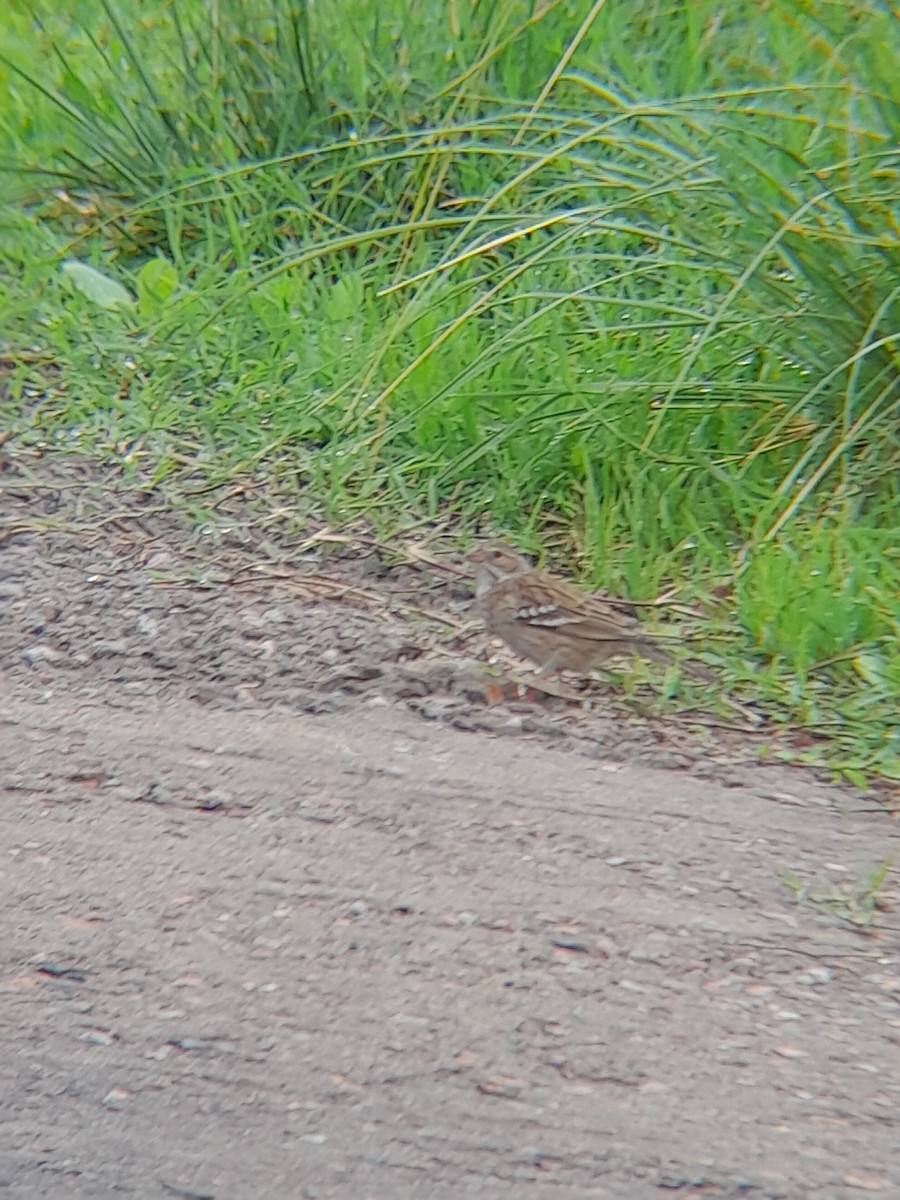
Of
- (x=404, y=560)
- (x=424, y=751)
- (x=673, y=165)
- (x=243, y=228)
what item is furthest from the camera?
(x=243, y=228)

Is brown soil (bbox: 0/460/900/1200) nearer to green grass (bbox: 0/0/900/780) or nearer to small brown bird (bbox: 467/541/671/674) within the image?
small brown bird (bbox: 467/541/671/674)

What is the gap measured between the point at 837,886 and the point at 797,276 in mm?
1726

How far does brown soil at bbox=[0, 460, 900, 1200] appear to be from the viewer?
6.68ft

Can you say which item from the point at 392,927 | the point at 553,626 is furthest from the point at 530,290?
the point at 392,927

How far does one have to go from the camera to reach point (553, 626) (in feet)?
10.4

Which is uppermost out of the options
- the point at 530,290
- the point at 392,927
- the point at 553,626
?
the point at 530,290

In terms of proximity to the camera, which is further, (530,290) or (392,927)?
(530,290)

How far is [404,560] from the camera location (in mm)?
3555

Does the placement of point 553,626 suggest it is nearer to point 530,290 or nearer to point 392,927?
point 392,927

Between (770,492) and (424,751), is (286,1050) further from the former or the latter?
(770,492)

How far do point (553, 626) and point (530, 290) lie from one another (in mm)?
1402

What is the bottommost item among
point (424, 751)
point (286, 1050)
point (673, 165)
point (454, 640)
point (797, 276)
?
point (286, 1050)

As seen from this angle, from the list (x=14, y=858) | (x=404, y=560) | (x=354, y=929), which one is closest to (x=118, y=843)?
(x=14, y=858)

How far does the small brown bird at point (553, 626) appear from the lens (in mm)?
3193
